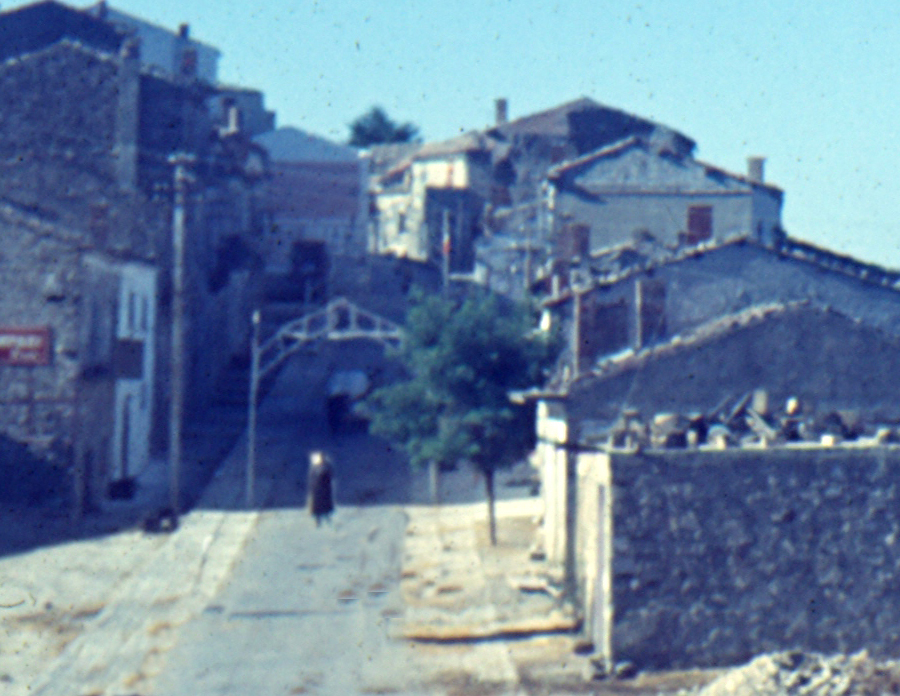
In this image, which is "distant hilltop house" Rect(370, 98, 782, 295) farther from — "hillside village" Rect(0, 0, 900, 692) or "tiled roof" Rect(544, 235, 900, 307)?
"tiled roof" Rect(544, 235, 900, 307)

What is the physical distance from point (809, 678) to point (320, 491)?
16.1 m

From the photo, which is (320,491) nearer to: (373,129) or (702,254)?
(702,254)

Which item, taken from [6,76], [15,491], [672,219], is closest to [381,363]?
[672,219]

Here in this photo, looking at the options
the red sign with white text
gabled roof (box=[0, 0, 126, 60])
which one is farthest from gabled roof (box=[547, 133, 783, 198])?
the red sign with white text

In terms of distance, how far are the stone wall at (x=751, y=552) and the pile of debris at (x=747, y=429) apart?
48 centimetres

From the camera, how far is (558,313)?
90.5 ft

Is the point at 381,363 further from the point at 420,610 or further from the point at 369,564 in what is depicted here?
the point at 420,610

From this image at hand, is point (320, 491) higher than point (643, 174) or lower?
lower

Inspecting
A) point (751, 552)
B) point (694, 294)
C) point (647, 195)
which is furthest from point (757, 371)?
point (647, 195)

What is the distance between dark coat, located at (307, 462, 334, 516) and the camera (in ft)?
91.2

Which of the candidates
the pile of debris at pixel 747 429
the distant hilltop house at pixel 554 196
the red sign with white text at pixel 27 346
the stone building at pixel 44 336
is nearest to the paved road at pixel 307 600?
the pile of debris at pixel 747 429

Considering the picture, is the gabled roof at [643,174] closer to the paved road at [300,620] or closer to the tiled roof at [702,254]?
the tiled roof at [702,254]

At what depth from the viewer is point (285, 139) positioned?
58906mm

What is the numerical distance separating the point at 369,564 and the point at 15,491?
9.23 meters
